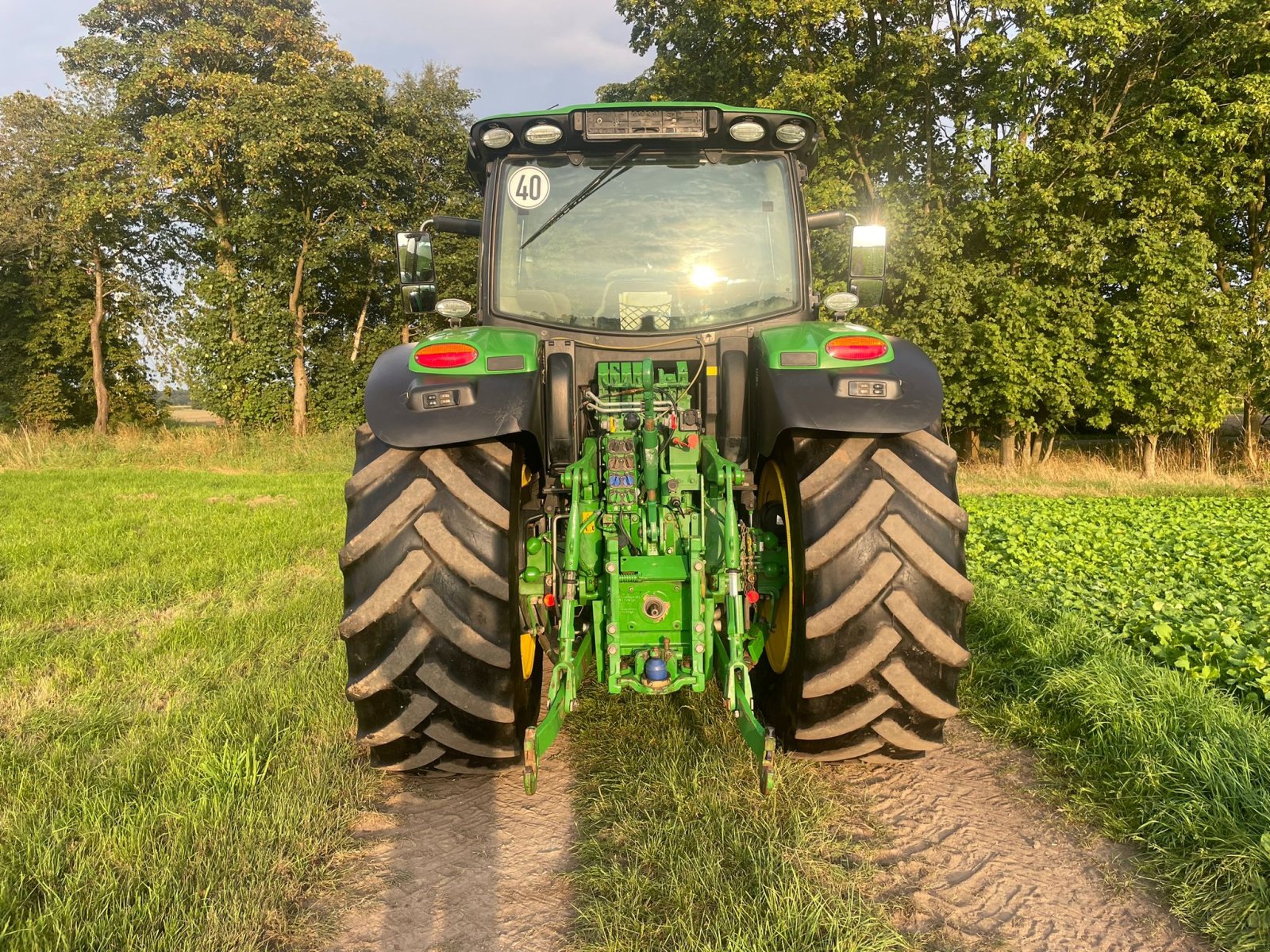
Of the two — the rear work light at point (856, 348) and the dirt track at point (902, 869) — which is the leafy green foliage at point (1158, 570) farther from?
the rear work light at point (856, 348)

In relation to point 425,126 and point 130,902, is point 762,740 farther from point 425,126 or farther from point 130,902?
point 425,126

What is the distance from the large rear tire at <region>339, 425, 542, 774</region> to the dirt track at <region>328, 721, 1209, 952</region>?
0.86ft

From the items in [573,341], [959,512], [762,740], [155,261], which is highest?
[155,261]

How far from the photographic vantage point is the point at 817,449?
2705 mm

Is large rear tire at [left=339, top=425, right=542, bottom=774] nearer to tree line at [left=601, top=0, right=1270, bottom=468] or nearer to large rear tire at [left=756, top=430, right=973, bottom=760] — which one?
large rear tire at [left=756, top=430, right=973, bottom=760]

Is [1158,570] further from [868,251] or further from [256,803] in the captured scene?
[256,803]

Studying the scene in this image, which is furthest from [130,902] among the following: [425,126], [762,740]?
[425,126]

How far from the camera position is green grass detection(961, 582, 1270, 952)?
7.12ft

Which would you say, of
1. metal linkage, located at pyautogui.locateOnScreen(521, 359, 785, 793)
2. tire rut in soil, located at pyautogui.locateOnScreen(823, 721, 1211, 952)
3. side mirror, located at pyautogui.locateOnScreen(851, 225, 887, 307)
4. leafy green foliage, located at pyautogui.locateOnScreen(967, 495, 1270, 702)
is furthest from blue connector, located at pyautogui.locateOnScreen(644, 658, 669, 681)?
leafy green foliage, located at pyautogui.locateOnScreen(967, 495, 1270, 702)

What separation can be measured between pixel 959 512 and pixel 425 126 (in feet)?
69.6

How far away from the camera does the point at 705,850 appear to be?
2283 millimetres

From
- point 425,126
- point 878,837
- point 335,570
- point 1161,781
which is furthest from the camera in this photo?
point 425,126

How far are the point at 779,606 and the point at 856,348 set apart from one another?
100cm

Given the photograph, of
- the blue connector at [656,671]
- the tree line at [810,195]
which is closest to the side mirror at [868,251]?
the blue connector at [656,671]
